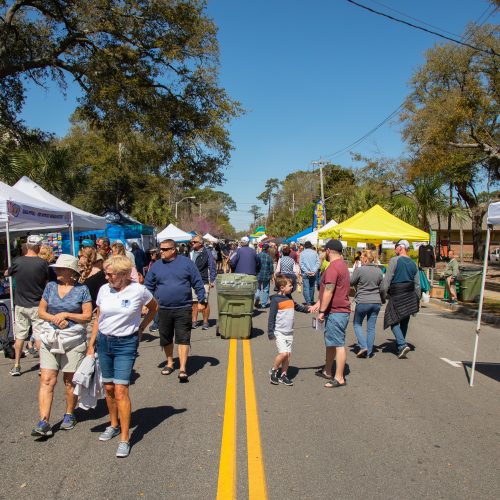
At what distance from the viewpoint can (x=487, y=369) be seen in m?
7.64

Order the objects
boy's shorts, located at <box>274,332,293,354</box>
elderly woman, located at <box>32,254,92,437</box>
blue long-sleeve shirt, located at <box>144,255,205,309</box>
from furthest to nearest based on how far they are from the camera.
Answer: blue long-sleeve shirt, located at <box>144,255,205,309</box>, boy's shorts, located at <box>274,332,293,354</box>, elderly woman, located at <box>32,254,92,437</box>

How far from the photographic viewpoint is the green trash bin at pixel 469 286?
639 inches

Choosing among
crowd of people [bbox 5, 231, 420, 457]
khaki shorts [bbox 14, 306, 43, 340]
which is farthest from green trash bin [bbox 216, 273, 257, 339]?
khaki shorts [bbox 14, 306, 43, 340]

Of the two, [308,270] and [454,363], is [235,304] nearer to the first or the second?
[454,363]

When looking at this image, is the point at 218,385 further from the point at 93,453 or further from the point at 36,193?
the point at 36,193

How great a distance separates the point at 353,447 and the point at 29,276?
5.19 meters

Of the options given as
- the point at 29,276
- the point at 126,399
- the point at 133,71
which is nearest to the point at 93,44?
the point at 133,71

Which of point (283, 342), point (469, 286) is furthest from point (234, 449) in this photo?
point (469, 286)

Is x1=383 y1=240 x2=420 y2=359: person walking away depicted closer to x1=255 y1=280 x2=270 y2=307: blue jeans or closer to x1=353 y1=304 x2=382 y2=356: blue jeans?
x1=353 y1=304 x2=382 y2=356: blue jeans

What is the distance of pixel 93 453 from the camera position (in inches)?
168

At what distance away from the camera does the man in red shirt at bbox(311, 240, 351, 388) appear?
21.1 ft

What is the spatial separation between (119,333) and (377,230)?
14.5m

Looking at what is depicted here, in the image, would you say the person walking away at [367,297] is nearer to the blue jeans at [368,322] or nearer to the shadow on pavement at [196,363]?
the blue jeans at [368,322]

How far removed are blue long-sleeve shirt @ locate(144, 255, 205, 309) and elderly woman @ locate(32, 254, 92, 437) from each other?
71.6 inches
